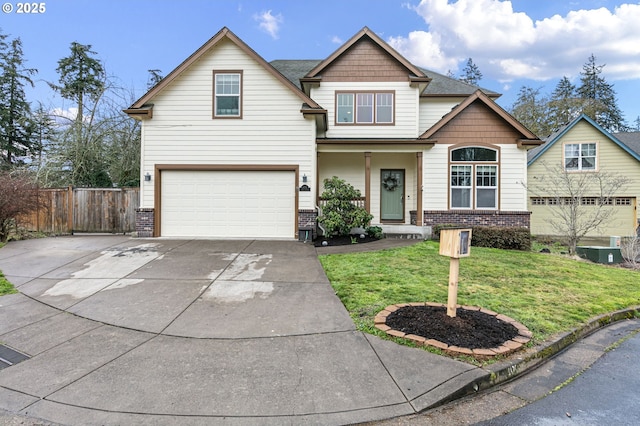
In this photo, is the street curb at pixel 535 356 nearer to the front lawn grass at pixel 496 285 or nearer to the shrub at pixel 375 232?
the front lawn grass at pixel 496 285

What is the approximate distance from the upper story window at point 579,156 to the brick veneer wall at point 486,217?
5449 mm

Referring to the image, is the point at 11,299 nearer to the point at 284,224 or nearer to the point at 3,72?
the point at 284,224

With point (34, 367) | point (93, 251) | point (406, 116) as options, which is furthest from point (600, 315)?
point (93, 251)

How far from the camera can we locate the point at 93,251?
29.6 ft

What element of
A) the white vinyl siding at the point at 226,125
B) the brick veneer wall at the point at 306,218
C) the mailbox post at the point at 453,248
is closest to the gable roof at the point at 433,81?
the white vinyl siding at the point at 226,125

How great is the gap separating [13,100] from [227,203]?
26195 mm

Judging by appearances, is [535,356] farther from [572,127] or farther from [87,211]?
[572,127]

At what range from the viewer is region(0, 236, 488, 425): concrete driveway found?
106 inches

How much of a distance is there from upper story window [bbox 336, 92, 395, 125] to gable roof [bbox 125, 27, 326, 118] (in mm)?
2777

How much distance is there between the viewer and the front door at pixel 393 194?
14320mm

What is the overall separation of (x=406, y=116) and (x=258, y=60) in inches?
248

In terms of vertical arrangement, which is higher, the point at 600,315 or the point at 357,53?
the point at 357,53

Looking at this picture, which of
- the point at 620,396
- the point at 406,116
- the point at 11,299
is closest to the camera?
the point at 620,396

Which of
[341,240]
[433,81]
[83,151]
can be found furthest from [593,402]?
[83,151]
